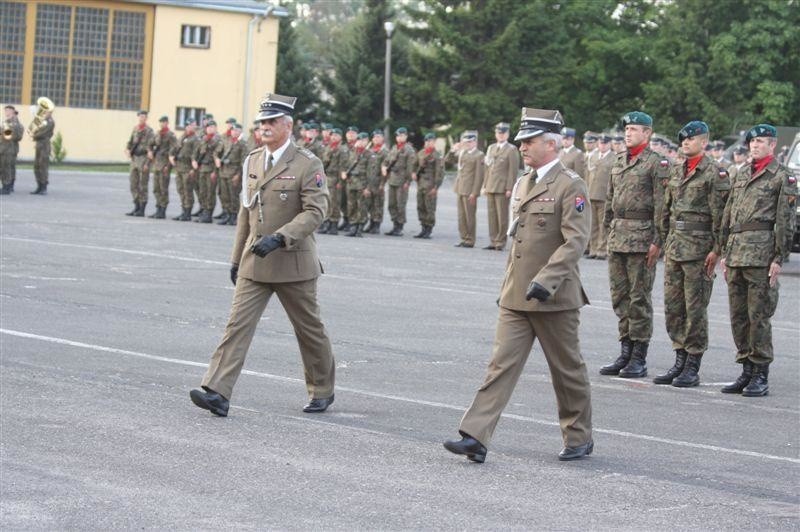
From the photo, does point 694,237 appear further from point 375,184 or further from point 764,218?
point 375,184

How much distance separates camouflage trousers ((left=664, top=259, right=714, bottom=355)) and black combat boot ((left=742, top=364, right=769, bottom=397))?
46 cm

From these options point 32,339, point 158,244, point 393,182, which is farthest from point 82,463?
point 393,182

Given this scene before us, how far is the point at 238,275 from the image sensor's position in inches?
387

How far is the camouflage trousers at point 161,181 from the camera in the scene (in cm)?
2948

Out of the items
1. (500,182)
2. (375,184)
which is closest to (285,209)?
(500,182)

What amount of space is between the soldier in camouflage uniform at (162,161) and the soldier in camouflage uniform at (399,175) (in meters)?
4.62

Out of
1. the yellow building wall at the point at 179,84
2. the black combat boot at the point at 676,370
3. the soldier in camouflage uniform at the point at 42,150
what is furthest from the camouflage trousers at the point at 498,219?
the yellow building wall at the point at 179,84

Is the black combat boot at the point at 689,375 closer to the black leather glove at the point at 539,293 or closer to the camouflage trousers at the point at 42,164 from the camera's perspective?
the black leather glove at the point at 539,293

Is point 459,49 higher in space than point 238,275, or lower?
higher

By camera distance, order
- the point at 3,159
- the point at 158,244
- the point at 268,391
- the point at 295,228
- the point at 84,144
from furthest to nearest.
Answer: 1. the point at 84,144
2. the point at 3,159
3. the point at 158,244
4. the point at 268,391
5. the point at 295,228

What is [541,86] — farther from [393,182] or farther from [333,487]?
[333,487]

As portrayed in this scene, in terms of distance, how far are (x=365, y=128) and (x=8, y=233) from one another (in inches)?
1548

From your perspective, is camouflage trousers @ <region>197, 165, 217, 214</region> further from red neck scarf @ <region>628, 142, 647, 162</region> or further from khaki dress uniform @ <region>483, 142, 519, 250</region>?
red neck scarf @ <region>628, 142, 647, 162</region>

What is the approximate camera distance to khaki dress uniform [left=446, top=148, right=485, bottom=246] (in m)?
26.0
